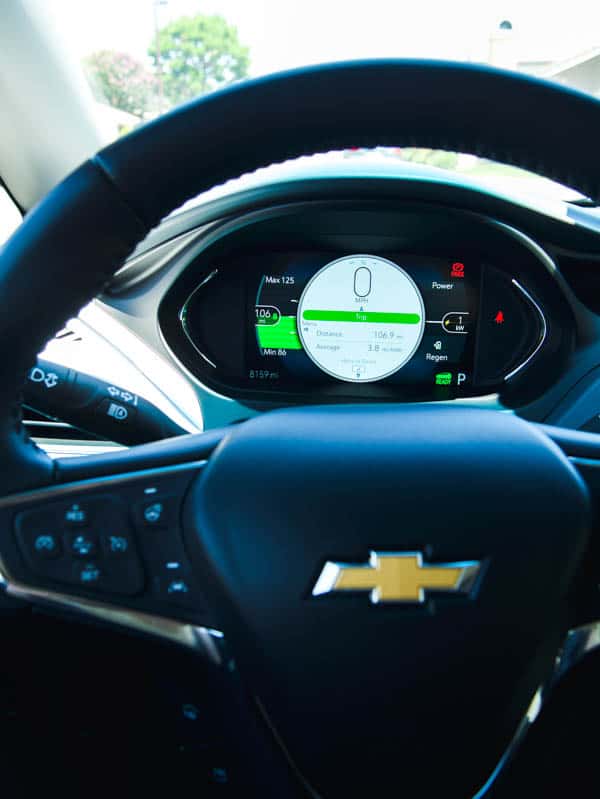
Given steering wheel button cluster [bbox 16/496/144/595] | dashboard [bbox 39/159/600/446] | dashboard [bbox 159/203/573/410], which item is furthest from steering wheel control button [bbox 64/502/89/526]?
dashboard [bbox 159/203/573/410]

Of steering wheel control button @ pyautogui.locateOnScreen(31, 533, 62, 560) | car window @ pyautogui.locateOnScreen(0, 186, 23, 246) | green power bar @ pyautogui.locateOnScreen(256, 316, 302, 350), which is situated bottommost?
green power bar @ pyautogui.locateOnScreen(256, 316, 302, 350)

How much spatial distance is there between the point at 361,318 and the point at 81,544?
1.56 metres

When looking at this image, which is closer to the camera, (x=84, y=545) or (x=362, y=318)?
(x=84, y=545)

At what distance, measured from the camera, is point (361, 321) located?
2.18 m

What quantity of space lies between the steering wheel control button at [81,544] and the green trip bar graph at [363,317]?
1526mm

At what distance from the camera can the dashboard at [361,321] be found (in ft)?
7.04

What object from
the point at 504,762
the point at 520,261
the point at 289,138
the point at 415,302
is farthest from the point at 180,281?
the point at 504,762

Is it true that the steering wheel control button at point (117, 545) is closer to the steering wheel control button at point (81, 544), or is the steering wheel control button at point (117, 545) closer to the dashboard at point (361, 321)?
the steering wheel control button at point (81, 544)

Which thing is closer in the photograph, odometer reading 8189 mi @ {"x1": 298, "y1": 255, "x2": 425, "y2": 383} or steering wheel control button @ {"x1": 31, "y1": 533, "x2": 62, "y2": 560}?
steering wheel control button @ {"x1": 31, "y1": 533, "x2": 62, "y2": 560}

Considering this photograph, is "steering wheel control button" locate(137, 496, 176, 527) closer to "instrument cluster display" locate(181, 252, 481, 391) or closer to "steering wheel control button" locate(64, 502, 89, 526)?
"steering wheel control button" locate(64, 502, 89, 526)

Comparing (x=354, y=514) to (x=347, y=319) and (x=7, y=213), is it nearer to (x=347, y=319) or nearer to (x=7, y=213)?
(x=347, y=319)

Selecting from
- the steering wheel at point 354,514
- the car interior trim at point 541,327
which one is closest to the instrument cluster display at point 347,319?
the car interior trim at point 541,327

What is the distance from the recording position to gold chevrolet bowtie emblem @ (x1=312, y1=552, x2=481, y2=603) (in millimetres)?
645

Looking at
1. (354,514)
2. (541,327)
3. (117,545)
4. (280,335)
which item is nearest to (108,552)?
(117,545)
